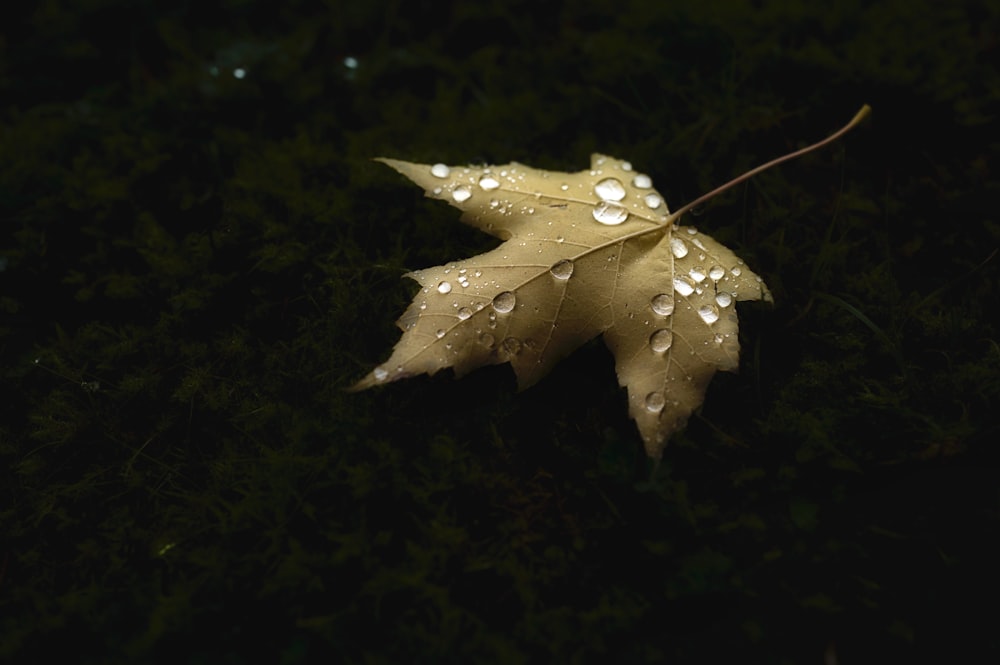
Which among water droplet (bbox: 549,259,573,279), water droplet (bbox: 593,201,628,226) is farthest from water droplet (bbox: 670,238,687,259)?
water droplet (bbox: 549,259,573,279)

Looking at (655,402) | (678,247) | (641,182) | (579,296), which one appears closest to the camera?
(655,402)

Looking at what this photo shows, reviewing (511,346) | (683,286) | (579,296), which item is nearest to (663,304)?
(683,286)

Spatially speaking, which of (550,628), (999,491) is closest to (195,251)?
(550,628)

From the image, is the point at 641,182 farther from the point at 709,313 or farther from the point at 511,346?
the point at 511,346

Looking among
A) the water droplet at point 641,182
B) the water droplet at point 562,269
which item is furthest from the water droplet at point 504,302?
the water droplet at point 641,182

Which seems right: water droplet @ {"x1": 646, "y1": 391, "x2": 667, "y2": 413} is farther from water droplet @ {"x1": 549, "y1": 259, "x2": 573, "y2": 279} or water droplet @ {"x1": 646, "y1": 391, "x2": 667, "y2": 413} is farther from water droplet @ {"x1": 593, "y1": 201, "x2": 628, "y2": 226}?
water droplet @ {"x1": 593, "y1": 201, "x2": 628, "y2": 226}
